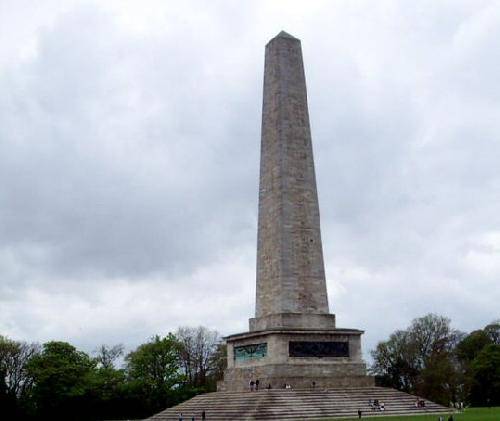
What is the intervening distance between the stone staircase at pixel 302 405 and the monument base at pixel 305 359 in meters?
0.77

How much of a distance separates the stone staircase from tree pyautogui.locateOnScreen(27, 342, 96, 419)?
1702cm

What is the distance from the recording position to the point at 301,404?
30.1 m

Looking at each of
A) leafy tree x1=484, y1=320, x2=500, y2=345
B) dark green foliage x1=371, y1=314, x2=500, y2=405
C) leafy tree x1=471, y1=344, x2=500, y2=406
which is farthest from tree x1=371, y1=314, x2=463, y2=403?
leafy tree x1=484, y1=320, x2=500, y2=345

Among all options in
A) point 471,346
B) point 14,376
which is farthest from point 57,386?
point 471,346

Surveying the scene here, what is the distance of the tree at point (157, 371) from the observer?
2046 inches

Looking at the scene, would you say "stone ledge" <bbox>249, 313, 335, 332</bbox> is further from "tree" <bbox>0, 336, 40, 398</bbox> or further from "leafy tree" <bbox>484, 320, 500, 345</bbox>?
"leafy tree" <bbox>484, 320, 500, 345</bbox>

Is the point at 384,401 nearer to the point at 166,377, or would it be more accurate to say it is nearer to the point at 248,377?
the point at 248,377

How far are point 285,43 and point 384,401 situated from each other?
62.1ft

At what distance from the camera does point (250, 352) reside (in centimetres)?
3581

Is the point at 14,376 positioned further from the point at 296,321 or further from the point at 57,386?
the point at 296,321

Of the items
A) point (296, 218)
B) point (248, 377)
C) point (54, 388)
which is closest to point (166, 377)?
point (54, 388)

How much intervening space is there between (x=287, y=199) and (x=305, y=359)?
25.9ft

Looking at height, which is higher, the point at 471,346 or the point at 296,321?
the point at 471,346

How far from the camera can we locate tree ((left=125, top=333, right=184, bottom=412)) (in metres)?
52.0
